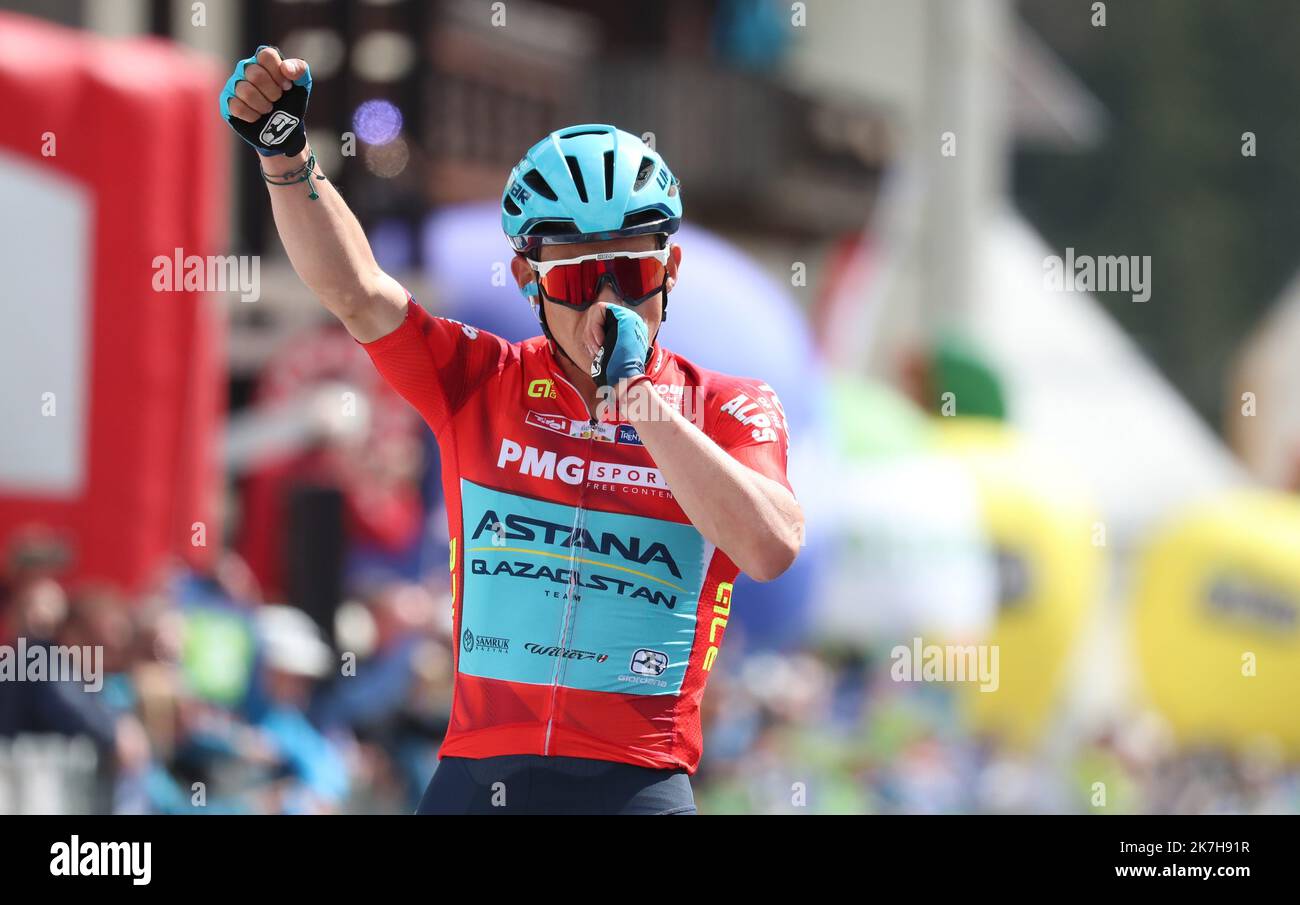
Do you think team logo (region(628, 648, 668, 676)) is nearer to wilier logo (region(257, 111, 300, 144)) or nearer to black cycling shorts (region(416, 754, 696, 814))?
black cycling shorts (region(416, 754, 696, 814))

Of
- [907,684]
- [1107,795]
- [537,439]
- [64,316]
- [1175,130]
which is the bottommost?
[1107,795]

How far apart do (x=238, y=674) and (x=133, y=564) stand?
1.30m

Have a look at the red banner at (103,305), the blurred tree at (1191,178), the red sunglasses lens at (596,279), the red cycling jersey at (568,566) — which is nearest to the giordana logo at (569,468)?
the red cycling jersey at (568,566)

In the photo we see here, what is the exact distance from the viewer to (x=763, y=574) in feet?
9.46

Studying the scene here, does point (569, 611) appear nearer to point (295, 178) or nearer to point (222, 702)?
point (295, 178)

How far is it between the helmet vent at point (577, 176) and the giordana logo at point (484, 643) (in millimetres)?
716

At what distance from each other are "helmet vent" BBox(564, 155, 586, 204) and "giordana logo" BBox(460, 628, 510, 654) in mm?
716

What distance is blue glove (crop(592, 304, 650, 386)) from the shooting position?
113 inches

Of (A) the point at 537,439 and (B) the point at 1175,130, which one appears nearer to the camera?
(A) the point at 537,439

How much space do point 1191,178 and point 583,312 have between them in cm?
4057

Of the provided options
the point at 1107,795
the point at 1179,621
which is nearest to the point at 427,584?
the point at 1107,795

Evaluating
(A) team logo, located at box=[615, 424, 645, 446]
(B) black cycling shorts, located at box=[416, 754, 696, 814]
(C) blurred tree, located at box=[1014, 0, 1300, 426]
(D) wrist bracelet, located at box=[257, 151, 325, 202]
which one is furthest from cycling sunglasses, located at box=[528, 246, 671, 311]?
(C) blurred tree, located at box=[1014, 0, 1300, 426]

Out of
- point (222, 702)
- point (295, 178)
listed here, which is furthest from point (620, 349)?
point (222, 702)
